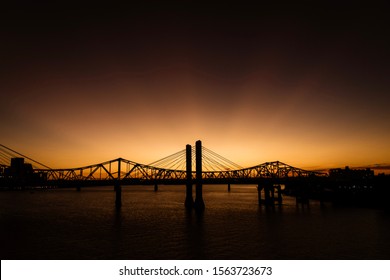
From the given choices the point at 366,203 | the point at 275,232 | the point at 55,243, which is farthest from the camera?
the point at 366,203

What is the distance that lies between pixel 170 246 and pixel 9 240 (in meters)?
18.9

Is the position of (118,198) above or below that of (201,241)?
above

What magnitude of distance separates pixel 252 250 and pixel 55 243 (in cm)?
2027

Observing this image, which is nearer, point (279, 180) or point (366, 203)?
point (366, 203)

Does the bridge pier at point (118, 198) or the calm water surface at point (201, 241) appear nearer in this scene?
the calm water surface at point (201, 241)

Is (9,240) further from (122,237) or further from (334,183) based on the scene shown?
(334,183)

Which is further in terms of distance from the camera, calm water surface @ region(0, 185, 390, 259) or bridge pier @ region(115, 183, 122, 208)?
bridge pier @ region(115, 183, 122, 208)

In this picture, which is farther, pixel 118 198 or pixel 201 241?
pixel 118 198

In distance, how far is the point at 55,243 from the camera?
31609 mm
